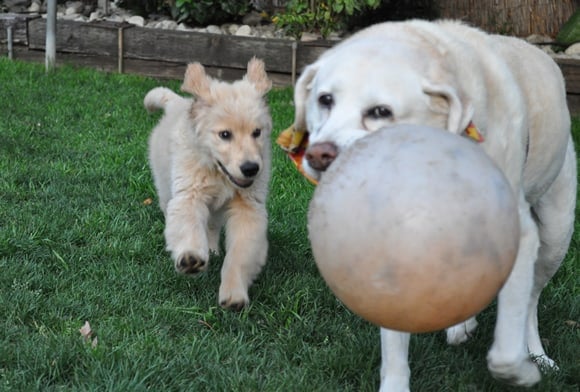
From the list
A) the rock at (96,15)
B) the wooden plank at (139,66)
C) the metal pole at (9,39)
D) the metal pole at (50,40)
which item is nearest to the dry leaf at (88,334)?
the wooden plank at (139,66)

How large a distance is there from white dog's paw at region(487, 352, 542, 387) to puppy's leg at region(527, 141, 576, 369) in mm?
564

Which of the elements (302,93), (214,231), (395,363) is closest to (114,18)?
(214,231)

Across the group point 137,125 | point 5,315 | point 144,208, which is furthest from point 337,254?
point 137,125

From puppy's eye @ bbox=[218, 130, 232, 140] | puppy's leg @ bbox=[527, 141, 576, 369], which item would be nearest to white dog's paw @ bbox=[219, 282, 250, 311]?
puppy's eye @ bbox=[218, 130, 232, 140]

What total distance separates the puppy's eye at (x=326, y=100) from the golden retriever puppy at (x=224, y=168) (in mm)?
1403

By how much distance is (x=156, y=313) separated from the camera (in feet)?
14.1

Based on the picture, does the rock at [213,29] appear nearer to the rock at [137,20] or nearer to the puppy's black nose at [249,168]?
the rock at [137,20]

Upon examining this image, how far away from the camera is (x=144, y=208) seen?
5879mm

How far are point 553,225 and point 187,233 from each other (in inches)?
68.0

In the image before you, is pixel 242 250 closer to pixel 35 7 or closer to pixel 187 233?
pixel 187 233

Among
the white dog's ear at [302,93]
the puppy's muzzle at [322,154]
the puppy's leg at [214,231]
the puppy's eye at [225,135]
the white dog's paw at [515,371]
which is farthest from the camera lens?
the puppy's leg at [214,231]

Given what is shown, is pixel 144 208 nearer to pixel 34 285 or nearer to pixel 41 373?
pixel 34 285

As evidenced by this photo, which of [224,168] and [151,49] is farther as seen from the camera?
[151,49]

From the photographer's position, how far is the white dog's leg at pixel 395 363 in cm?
357
